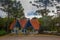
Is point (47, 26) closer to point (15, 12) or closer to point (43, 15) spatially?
point (43, 15)

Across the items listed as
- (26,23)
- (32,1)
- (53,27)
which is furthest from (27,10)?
(53,27)

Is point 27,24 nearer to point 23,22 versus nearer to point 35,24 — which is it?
point 23,22

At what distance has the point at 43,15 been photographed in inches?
587

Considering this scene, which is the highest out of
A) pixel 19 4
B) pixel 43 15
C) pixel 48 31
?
pixel 19 4

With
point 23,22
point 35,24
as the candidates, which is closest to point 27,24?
point 23,22

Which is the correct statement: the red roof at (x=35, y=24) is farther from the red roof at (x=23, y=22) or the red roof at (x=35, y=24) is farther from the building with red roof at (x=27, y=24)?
the red roof at (x=23, y=22)

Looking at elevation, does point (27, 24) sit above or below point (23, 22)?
below

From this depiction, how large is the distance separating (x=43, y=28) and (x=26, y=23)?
4.69 feet

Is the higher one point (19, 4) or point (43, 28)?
point (19, 4)

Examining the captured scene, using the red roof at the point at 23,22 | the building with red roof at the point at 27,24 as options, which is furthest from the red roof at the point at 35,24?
the red roof at the point at 23,22

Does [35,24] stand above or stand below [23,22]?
below

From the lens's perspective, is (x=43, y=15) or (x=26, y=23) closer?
(x=26, y=23)

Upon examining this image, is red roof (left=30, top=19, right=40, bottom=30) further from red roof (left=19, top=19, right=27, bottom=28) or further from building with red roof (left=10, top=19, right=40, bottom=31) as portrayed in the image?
red roof (left=19, top=19, right=27, bottom=28)

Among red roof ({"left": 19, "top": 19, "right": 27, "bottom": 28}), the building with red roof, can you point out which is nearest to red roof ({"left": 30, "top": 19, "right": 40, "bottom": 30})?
the building with red roof
